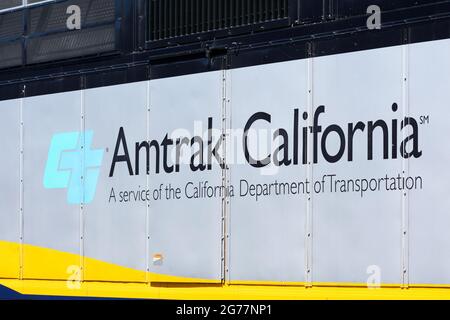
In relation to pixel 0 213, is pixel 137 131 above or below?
above

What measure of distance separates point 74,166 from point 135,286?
1.24 m

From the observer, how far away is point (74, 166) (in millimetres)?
9141

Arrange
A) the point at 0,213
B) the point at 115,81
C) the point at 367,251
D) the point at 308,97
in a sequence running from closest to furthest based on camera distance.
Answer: the point at 367,251
the point at 308,97
the point at 115,81
the point at 0,213

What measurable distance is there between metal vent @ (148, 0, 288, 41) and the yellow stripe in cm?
190

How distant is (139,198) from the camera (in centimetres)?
859

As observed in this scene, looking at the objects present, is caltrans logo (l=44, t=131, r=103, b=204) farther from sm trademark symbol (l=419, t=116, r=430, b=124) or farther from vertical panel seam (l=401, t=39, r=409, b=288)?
sm trademark symbol (l=419, t=116, r=430, b=124)

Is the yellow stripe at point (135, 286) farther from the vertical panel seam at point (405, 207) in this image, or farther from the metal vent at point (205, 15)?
the metal vent at point (205, 15)

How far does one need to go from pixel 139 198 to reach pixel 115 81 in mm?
1017

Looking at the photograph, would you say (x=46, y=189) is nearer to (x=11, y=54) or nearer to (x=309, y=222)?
(x=11, y=54)

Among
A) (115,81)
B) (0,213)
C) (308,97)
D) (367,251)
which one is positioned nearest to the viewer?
(367,251)

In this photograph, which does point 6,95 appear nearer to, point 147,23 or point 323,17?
point 147,23

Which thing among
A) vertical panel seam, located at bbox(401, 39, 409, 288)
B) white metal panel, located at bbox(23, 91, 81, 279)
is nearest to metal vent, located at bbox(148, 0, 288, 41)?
white metal panel, located at bbox(23, 91, 81, 279)

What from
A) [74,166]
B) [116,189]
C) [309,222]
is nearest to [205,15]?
[116,189]
